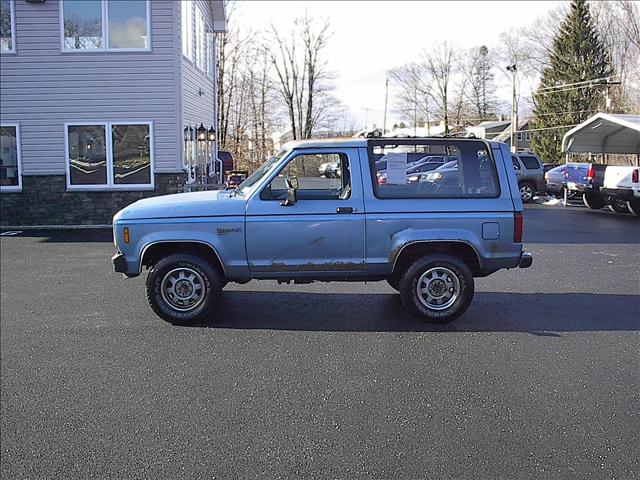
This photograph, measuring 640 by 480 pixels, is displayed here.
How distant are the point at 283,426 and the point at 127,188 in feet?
41.7

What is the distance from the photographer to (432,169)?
734 centimetres

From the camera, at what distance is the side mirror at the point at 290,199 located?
6938mm

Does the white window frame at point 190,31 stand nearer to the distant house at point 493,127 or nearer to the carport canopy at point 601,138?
the carport canopy at point 601,138

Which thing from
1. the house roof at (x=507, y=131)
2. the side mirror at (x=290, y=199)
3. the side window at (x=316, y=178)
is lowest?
the side mirror at (x=290, y=199)

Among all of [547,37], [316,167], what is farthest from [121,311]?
[547,37]

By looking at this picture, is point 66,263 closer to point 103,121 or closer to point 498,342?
point 103,121

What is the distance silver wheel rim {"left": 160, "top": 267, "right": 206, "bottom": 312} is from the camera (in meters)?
7.08

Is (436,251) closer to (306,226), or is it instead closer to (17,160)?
(306,226)

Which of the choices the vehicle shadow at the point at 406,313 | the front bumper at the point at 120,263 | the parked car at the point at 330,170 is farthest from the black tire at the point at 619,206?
the front bumper at the point at 120,263

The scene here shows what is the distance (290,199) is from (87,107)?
431 inches

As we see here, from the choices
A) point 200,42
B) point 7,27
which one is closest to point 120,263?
point 7,27

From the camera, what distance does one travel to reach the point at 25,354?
605 centimetres

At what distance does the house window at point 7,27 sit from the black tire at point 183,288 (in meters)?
11.6

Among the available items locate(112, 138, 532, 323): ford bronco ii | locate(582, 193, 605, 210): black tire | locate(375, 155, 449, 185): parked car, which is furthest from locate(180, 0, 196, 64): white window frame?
locate(582, 193, 605, 210): black tire
